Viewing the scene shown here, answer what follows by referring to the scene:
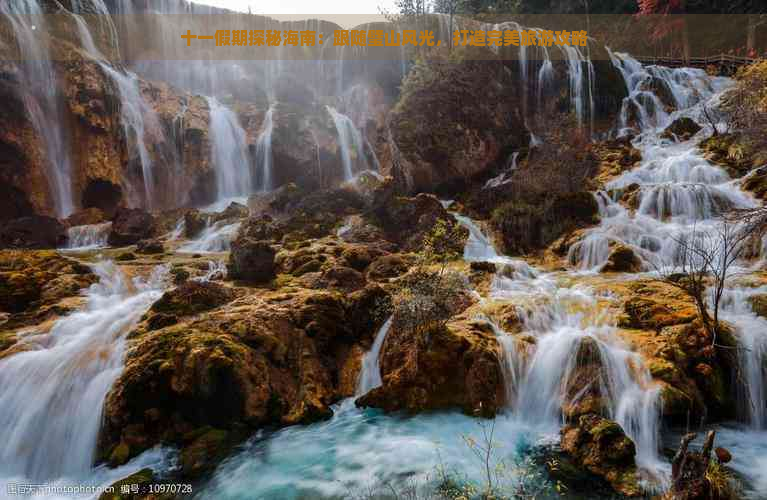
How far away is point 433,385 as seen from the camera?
784 cm

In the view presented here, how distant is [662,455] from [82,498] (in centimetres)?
825

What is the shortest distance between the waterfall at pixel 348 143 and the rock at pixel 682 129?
15.7m

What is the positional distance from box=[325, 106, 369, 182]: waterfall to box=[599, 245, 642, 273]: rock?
16.1m

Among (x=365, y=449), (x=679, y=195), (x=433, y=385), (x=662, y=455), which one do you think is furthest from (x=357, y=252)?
(x=679, y=195)

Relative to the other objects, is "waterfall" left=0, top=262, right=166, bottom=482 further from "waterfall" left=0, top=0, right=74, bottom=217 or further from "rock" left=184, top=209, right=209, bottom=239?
"waterfall" left=0, top=0, right=74, bottom=217

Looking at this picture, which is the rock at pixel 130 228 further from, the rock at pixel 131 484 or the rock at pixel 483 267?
the rock at pixel 483 267

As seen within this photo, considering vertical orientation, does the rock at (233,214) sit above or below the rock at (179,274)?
above

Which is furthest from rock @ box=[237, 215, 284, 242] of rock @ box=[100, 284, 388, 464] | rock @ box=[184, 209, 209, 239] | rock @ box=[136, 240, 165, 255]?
rock @ box=[100, 284, 388, 464]

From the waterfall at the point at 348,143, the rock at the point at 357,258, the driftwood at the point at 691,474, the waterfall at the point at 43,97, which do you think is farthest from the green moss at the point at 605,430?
the waterfall at the point at 43,97

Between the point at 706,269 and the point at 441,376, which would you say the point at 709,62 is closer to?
the point at 706,269

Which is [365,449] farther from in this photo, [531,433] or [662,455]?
[662,455]

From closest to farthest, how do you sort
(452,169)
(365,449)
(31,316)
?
(365,449)
(31,316)
(452,169)

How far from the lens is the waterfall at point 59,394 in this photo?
20.9ft

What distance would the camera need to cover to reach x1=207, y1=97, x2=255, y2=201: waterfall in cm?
2305
